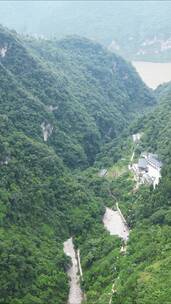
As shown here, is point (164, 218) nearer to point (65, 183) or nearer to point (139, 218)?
point (139, 218)

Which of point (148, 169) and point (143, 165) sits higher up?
point (143, 165)

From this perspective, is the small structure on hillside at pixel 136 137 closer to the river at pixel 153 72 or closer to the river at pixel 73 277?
the river at pixel 73 277

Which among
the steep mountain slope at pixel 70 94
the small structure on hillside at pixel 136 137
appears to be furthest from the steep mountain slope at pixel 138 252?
the steep mountain slope at pixel 70 94

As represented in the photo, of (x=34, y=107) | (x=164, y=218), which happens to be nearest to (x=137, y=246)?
(x=164, y=218)

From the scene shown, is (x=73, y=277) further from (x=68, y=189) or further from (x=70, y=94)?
(x=70, y=94)

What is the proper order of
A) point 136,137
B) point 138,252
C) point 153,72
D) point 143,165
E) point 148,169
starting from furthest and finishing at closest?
point 153,72 < point 136,137 < point 143,165 < point 148,169 < point 138,252

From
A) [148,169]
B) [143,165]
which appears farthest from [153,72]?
[148,169]
